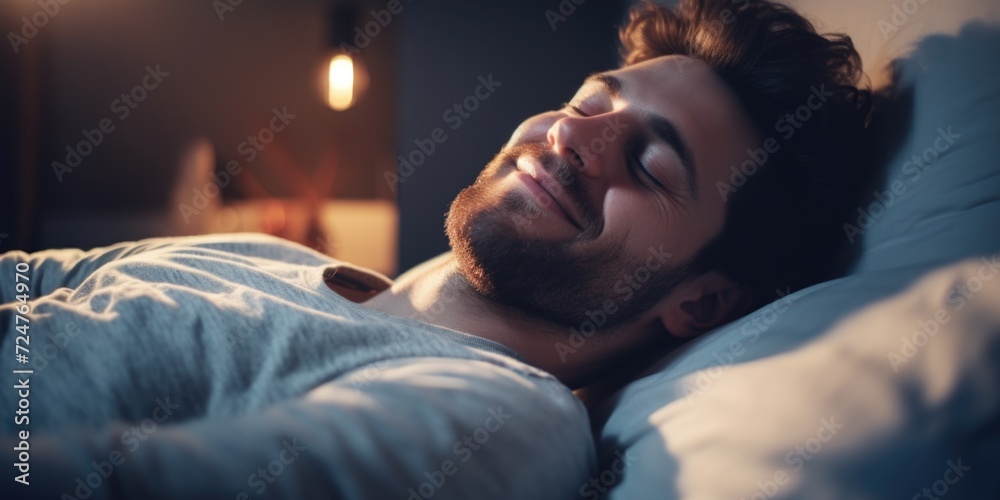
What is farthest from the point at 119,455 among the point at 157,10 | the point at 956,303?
the point at 157,10

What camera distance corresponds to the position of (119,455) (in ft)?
1.50

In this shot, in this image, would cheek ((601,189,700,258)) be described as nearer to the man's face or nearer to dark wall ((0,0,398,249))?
the man's face

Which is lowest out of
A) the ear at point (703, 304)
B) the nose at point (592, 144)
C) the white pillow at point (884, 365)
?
the ear at point (703, 304)

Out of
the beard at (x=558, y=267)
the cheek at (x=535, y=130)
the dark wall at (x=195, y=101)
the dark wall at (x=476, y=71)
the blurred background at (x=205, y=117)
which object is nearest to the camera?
the beard at (x=558, y=267)

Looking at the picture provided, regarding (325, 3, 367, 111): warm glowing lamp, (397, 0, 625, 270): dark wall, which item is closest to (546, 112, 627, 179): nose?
(397, 0, 625, 270): dark wall

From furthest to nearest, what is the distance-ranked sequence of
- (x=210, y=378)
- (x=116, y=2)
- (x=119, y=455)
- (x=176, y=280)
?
(x=116, y=2) < (x=176, y=280) < (x=210, y=378) < (x=119, y=455)

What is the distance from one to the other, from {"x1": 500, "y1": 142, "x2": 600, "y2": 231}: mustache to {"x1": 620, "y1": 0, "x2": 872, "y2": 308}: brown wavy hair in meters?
Answer: 0.20

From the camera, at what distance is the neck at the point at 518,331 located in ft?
3.03

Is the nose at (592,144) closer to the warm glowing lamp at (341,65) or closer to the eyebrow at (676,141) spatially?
the eyebrow at (676,141)

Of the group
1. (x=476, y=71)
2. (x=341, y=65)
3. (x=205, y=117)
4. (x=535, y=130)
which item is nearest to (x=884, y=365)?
(x=535, y=130)

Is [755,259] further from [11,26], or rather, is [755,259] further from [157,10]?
[157,10]

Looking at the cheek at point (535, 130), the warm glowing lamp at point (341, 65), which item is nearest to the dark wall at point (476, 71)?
the cheek at point (535, 130)

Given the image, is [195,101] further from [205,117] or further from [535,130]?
[535,130]

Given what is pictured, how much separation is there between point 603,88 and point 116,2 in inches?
185
